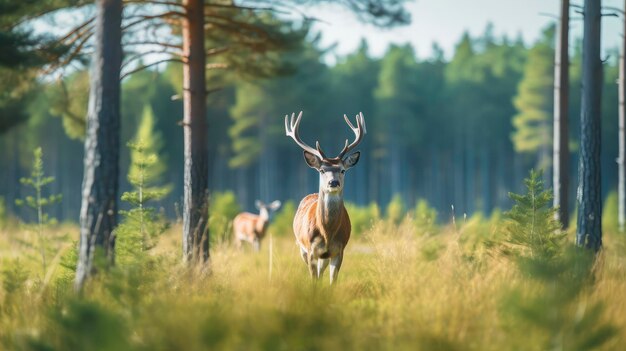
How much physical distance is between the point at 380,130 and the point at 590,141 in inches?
1632

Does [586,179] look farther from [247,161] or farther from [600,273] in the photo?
[247,161]

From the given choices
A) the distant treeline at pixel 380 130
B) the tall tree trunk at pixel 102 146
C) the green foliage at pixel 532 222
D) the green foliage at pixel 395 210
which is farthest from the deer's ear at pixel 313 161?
the distant treeline at pixel 380 130

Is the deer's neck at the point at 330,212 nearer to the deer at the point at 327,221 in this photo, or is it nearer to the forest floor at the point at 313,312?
the deer at the point at 327,221

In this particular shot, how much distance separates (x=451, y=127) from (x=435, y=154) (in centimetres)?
308

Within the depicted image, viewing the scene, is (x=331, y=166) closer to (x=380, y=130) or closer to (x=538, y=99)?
(x=538, y=99)

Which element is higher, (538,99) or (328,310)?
(538,99)

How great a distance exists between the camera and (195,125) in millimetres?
10414

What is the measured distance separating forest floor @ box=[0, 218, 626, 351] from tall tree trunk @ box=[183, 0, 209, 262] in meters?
2.56

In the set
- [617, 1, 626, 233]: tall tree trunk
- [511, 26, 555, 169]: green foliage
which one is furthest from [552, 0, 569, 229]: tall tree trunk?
[511, 26, 555, 169]: green foliage

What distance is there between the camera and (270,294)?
5.57 meters

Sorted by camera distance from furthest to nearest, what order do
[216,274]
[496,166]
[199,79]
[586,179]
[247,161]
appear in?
[496,166] < [247,161] < [199,79] < [586,179] < [216,274]

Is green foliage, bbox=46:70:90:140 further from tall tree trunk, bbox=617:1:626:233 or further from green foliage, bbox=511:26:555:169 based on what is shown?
green foliage, bbox=511:26:555:169

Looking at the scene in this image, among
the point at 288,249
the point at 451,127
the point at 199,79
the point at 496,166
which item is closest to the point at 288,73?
the point at 199,79

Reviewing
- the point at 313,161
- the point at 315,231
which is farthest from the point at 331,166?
the point at 315,231
